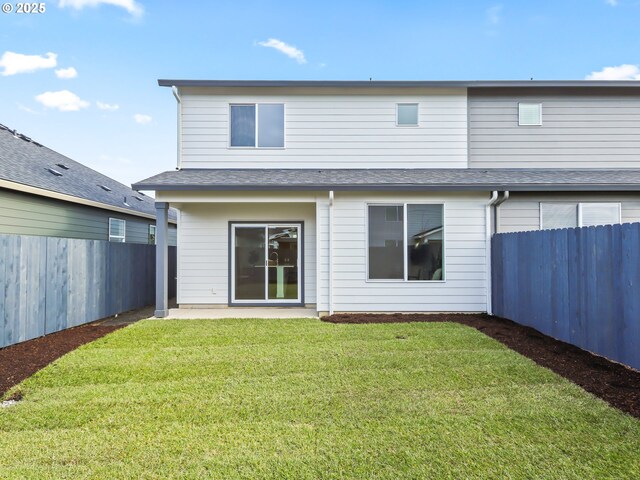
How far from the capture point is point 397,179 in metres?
8.74

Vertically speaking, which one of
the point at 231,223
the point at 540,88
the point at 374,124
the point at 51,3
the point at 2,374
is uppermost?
the point at 51,3

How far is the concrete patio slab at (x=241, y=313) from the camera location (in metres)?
8.52

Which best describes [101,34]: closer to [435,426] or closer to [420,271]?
[420,271]

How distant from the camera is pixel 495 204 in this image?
28.1ft

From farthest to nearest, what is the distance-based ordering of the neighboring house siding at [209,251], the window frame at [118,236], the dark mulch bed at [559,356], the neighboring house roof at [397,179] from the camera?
the window frame at [118,236]
the neighboring house siding at [209,251]
the neighboring house roof at [397,179]
the dark mulch bed at [559,356]

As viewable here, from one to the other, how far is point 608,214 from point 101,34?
49.7ft

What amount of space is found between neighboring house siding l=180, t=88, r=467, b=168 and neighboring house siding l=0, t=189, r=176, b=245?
388cm

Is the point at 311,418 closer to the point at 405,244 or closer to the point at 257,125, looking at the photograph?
the point at 405,244

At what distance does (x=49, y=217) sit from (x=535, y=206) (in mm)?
11331

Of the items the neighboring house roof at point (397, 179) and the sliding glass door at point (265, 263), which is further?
the sliding glass door at point (265, 263)

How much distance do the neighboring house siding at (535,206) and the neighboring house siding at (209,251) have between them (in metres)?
4.50

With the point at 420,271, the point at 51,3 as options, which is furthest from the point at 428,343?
the point at 51,3

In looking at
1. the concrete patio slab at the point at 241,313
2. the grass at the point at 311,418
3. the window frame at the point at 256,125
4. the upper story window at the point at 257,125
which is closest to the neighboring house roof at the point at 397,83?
the window frame at the point at 256,125

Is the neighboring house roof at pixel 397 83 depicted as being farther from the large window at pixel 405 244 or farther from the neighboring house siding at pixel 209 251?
the large window at pixel 405 244
